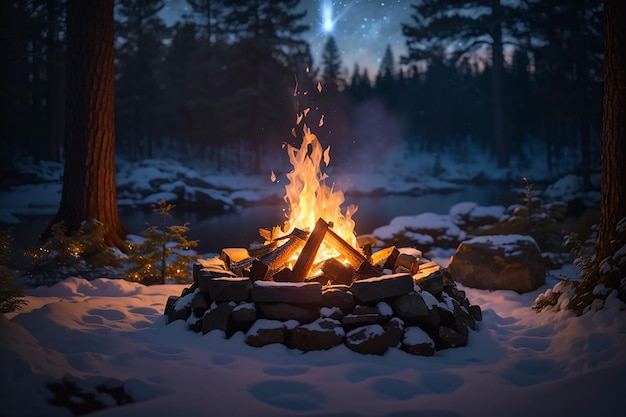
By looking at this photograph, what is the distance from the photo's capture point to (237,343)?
164 inches

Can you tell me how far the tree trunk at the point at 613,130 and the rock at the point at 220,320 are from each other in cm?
415

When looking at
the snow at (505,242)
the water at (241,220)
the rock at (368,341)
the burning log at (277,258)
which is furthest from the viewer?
the water at (241,220)

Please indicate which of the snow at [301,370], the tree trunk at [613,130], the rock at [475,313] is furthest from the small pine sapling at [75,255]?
the tree trunk at [613,130]

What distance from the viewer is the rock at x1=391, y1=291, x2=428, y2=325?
4.37 metres

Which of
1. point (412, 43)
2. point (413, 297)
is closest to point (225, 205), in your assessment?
point (412, 43)

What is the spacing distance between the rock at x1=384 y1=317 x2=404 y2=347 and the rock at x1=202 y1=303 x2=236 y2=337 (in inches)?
60.0

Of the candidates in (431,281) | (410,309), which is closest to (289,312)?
(410,309)

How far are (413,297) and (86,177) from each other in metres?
6.29

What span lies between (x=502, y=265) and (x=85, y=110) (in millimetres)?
7677

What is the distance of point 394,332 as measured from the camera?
4191 millimetres

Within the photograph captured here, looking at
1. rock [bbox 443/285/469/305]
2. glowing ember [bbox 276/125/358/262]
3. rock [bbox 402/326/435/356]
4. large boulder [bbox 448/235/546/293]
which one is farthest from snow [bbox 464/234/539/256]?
rock [bbox 402/326/435/356]

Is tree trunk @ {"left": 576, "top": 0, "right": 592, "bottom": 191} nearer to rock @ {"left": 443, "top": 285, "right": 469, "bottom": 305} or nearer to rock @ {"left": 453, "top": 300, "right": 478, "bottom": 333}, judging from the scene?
rock @ {"left": 443, "top": 285, "right": 469, "bottom": 305}

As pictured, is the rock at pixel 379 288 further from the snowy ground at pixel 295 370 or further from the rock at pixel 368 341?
the snowy ground at pixel 295 370

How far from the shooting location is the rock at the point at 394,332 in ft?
13.6
